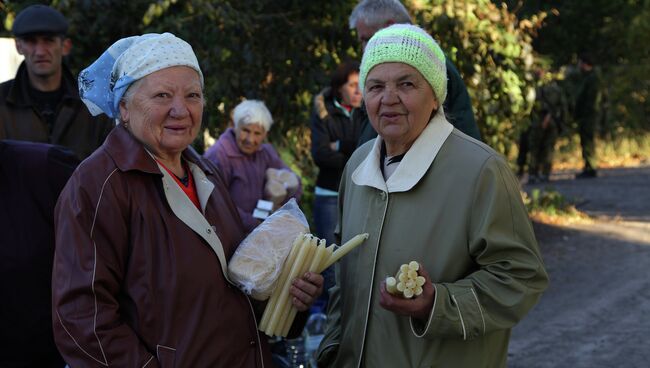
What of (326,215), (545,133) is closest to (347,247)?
(326,215)

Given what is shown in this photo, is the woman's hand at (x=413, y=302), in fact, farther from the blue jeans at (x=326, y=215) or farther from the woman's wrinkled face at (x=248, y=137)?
the blue jeans at (x=326, y=215)

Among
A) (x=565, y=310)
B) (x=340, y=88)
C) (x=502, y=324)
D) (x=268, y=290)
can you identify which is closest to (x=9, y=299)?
(x=268, y=290)

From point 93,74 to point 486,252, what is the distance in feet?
4.43

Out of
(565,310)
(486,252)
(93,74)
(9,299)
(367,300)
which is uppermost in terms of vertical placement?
(93,74)

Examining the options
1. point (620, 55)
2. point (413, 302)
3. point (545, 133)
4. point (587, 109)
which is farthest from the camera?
point (620, 55)

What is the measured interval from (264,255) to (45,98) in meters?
2.74

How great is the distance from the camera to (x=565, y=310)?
8.09m

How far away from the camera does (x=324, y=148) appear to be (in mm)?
7188

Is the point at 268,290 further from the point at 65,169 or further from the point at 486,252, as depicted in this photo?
the point at 65,169

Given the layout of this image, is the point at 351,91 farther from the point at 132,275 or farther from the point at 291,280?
the point at 132,275

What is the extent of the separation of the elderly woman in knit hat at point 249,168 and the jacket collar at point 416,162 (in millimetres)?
3473

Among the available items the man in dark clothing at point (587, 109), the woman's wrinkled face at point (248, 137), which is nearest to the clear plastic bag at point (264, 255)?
the woman's wrinkled face at point (248, 137)

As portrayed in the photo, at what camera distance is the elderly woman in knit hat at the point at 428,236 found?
2793 mm

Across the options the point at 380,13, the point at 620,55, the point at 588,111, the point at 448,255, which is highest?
the point at 380,13
